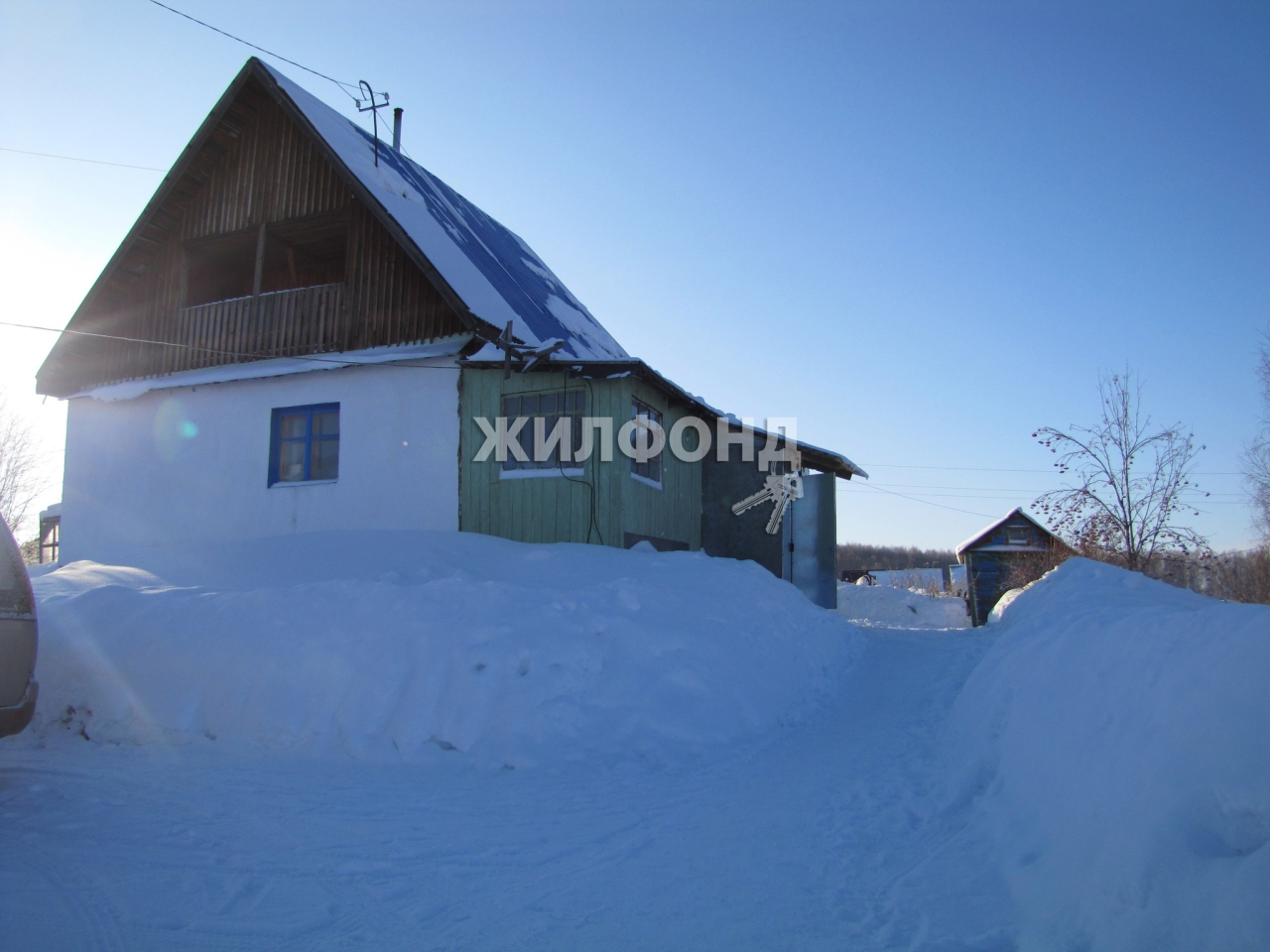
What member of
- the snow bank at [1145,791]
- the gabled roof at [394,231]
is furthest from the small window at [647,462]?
the snow bank at [1145,791]

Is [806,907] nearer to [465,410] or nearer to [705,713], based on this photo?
[705,713]

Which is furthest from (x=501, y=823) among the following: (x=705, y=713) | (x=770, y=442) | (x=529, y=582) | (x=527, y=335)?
(x=770, y=442)

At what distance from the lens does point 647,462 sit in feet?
44.8

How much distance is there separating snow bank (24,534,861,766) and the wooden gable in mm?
5230

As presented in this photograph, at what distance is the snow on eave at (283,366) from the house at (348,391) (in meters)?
0.04

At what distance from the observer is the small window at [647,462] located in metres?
12.8

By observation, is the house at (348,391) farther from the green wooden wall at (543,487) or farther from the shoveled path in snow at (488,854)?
the shoveled path in snow at (488,854)

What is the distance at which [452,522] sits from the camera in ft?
39.4

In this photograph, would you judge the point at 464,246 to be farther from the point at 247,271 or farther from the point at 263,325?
the point at 247,271

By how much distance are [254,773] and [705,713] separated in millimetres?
3515

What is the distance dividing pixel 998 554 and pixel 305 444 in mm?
19027

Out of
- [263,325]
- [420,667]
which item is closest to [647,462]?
[263,325]

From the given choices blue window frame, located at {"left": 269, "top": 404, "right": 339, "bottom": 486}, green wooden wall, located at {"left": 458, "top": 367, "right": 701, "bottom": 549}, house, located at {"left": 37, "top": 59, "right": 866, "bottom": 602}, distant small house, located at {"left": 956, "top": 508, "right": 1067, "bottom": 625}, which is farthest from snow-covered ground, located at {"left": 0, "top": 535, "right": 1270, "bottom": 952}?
distant small house, located at {"left": 956, "top": 508, "right": 1067, "bottom": 625}

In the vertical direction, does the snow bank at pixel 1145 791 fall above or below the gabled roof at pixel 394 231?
below
